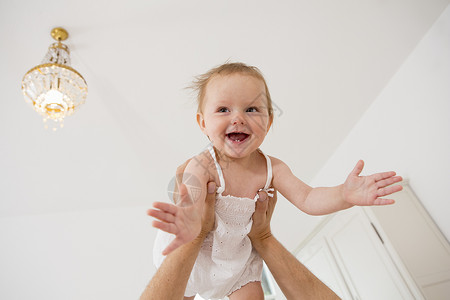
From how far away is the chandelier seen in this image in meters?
1.57

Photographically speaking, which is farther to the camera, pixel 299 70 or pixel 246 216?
pixel 299 70

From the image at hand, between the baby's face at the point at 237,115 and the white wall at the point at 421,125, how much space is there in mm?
1616

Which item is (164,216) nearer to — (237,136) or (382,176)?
(237,136)

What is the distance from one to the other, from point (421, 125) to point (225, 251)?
188 cm

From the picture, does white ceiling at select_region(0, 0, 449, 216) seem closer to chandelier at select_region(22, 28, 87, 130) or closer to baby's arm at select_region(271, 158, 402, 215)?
chandelier at select_region(22, 28, 87, 130)

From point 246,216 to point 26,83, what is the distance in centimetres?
158

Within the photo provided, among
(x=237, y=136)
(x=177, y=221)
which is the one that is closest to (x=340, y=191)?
(x=237, y=136)

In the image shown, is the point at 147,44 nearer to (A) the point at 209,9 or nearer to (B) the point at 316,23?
(A) the point at 209,9

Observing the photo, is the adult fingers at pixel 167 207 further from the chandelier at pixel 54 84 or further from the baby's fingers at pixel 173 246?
the chandelier at pixel 54 84

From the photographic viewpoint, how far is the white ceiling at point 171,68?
170cm

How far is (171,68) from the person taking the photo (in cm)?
199

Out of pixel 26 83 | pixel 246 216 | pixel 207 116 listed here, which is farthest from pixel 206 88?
pixel 26 83

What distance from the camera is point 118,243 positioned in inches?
130

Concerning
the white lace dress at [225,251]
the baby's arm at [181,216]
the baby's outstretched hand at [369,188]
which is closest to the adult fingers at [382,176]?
the baby's outstretched hand at [369,188]
